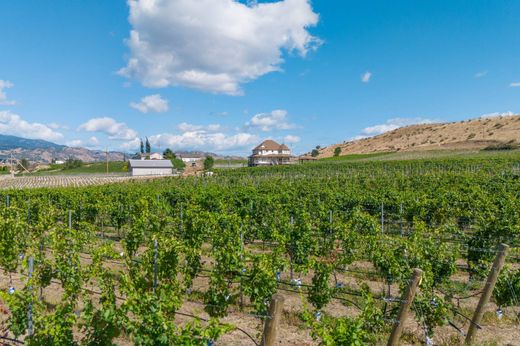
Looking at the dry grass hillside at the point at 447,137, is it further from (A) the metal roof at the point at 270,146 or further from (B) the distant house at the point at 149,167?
(B) the distant house at the point at 149,167

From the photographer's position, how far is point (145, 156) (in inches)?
5037

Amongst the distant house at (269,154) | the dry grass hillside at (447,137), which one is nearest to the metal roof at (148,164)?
the distant house at (269,154)

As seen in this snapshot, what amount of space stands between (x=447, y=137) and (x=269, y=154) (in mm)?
48891

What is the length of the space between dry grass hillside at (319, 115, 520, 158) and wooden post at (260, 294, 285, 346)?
249 ft

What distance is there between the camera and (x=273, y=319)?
4.16 meters

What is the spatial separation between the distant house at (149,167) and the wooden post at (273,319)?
7981 cm

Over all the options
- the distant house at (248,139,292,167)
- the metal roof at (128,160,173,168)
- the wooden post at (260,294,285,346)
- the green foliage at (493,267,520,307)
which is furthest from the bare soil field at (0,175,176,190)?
the distant house at (248,139,292,167)

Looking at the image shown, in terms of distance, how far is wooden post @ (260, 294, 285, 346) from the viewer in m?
4.14

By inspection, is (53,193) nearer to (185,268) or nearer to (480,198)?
(185,268)

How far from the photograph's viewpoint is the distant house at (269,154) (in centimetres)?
10512

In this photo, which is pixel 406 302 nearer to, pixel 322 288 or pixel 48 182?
pixel 322 288

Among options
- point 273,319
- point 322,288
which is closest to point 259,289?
point 322,288

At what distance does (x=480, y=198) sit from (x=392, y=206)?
347 cm

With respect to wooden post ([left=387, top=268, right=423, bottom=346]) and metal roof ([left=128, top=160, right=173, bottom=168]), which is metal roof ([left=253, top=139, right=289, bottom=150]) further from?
wooden post ([left=387, top=268, right=423, bottom=346])
